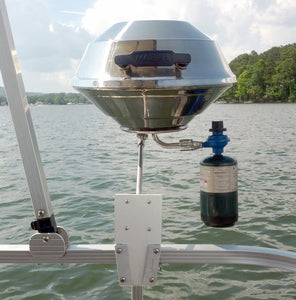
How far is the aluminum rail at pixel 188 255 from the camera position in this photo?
1341mm

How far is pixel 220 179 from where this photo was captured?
1.39 meters

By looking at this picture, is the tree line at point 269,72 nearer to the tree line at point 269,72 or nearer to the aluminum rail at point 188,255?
the tree line at point 269,72

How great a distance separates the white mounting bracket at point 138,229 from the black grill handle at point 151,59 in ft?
1.19

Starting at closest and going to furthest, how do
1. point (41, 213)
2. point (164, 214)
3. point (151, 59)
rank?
point (151, 59) → point (41, 213) → point (164, 214)

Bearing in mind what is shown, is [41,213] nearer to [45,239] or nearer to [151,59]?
[45,239]

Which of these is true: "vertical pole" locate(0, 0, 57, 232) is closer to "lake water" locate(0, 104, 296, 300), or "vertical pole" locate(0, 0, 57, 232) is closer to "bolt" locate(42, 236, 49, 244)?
"bolt" locate(42, 236, 49, 244)

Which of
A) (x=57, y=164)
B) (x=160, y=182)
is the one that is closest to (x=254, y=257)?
(x=160, y=182)

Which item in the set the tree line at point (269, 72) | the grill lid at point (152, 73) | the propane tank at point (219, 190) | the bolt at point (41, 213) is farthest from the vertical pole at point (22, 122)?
the tree line at point (269, 72)

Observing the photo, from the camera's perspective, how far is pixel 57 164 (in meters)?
12.1

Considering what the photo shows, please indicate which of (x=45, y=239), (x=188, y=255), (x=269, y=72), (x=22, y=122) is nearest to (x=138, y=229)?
(x=188, y=255)

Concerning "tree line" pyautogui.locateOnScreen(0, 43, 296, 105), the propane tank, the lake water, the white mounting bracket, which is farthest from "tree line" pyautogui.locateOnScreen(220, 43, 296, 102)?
the white mounting bracket

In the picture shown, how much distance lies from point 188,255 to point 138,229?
153mm

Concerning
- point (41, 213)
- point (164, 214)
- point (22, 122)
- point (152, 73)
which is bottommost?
point (164, 214)

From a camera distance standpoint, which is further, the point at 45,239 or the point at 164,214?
the point at 164,214
